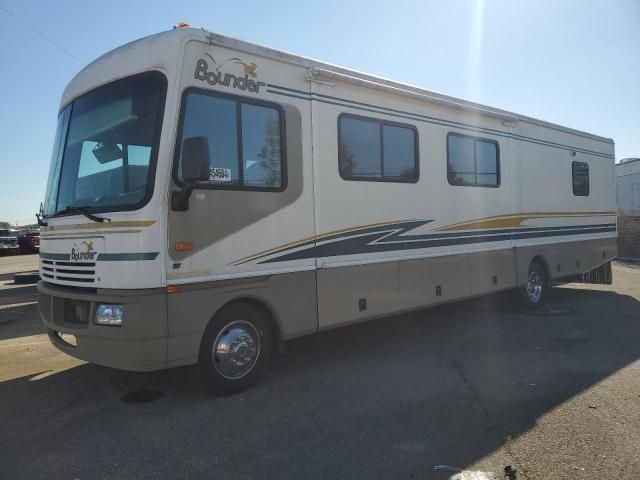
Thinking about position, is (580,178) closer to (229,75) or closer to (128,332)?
(229,75)

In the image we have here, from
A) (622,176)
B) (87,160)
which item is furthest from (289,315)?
(622,176)

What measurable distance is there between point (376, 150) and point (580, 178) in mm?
6194

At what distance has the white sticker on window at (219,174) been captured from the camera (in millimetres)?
4605

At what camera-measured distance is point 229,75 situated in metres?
4.78

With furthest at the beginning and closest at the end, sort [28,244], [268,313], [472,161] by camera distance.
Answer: [28,244], [472,161], [268,313]

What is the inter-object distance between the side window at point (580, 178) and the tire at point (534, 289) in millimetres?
2037

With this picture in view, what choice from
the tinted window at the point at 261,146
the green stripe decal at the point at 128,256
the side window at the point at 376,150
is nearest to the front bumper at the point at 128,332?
the green stripe decal at the point at 128,256

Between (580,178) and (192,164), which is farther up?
(580,178)

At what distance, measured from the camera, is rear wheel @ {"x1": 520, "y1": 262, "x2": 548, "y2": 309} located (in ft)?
29.3

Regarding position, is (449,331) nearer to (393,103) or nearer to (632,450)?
(393,103)

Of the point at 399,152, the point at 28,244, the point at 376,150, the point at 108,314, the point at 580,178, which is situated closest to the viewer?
the point at 108,314

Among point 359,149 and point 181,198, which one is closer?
point 181,198

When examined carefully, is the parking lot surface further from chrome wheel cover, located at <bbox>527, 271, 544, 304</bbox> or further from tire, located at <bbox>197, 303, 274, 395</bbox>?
chrome wheel cover, located at <bbox>527, 271, 544, 304</bbox>

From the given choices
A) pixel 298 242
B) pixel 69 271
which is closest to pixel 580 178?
pixel 298 242
